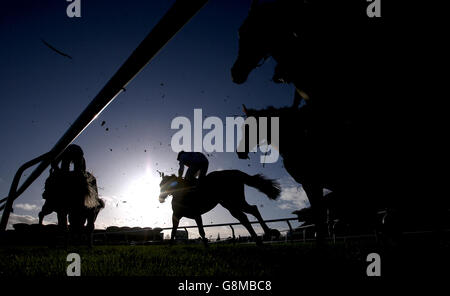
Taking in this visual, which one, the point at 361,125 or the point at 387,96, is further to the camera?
the point at 361,125

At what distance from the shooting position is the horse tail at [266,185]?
8367mm

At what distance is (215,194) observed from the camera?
890 centimetres

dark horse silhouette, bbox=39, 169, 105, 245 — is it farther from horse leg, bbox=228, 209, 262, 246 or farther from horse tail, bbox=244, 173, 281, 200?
horse tail, bbox=244, 173, 281, 200

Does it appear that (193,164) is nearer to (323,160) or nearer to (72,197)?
(72,197)

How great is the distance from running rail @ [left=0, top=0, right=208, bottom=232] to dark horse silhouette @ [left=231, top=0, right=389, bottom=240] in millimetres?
1207

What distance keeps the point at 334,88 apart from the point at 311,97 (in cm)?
37

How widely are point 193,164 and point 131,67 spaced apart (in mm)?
8574

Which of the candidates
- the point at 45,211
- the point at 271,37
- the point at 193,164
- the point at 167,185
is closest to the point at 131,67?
the point at 271,37

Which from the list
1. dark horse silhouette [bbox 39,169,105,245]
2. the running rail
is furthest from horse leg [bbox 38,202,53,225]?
the running rail

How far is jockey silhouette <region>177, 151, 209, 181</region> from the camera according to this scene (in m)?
9.41
